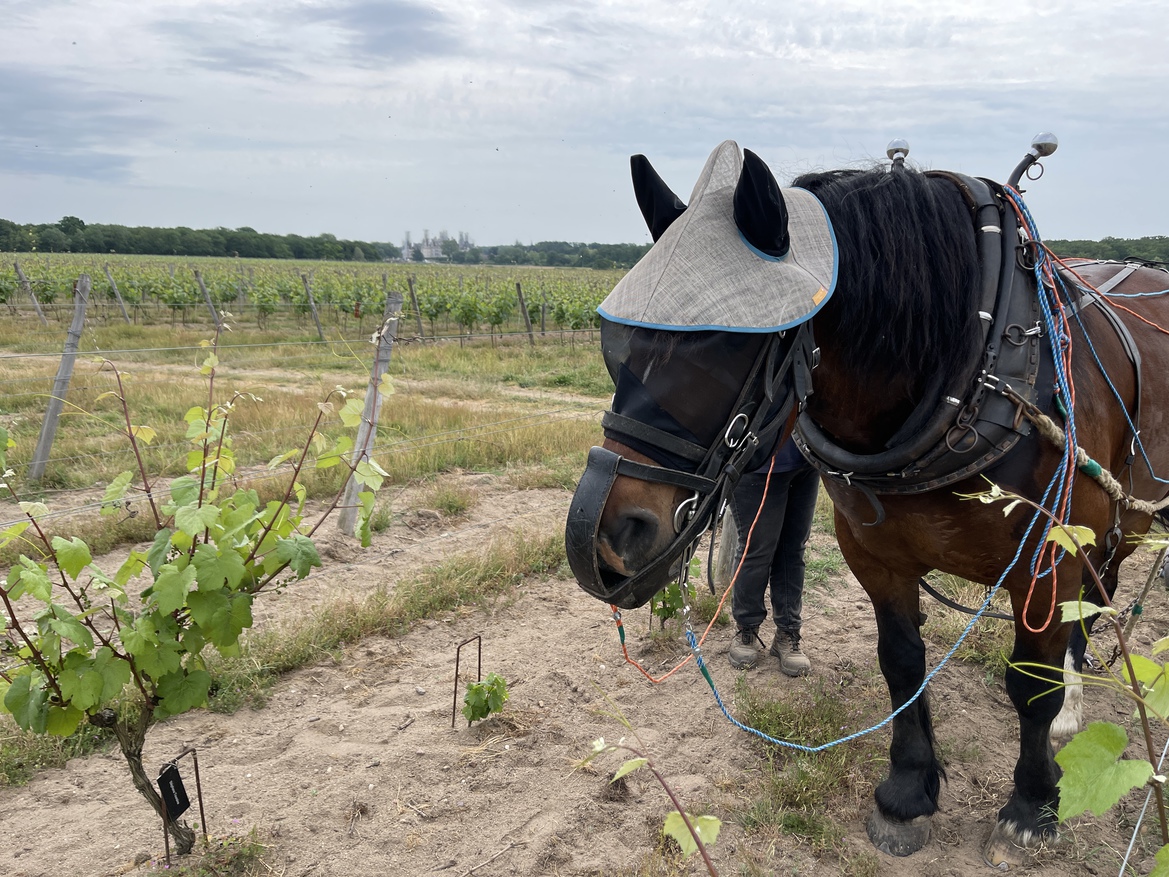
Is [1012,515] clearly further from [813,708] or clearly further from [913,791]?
[813,708]

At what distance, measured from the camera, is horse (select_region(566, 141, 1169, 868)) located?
1.57 m

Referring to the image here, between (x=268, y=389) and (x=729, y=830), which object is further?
(x=268, y=389)

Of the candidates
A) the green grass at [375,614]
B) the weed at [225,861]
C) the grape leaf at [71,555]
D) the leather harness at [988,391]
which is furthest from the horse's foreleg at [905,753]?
the grape leaf at [71,555]

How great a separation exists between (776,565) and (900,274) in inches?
85.2

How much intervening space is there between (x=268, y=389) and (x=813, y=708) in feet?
30.1

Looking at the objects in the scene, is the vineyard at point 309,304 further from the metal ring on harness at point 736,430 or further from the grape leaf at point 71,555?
the metal ring on harness at point 736,430

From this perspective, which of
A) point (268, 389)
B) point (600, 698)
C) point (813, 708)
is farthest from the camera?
point (268, 389)

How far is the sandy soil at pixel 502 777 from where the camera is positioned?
2.34 metres

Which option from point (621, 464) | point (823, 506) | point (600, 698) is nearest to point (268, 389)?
point (823, 506)

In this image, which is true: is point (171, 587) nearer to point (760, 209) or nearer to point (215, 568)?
point (215, 568)

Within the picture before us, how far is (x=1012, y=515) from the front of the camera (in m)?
2.01

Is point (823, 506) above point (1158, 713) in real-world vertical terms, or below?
below

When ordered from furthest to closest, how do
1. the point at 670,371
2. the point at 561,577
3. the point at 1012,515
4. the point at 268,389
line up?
1. the point at 268,389
2. the point at 561,577
3. the point at 1012,515
4. the point at 670,371

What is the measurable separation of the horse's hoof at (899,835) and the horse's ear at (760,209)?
2.07m
